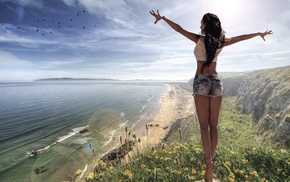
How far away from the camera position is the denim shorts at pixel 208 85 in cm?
349

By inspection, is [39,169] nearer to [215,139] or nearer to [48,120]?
[215,139]

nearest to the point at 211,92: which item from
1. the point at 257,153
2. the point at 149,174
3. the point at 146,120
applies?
the point at 149,174

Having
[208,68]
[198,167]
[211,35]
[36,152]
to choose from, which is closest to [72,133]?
[36,152]

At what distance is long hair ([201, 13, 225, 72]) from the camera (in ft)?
11.6

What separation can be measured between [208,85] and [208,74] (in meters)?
0.23

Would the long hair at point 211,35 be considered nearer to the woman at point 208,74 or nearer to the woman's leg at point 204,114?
the woman at point 208,74

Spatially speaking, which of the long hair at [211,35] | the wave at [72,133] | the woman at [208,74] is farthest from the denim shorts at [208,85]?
the wave at [72,133]

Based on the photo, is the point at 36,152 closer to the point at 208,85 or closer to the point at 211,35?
the point at 208,85

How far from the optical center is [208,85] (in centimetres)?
349

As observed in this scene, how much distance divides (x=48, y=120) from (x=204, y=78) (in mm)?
60578

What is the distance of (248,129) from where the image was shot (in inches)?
1875

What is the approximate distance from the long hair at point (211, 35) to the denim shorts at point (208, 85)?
246 mm

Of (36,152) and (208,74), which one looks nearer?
(208,74)

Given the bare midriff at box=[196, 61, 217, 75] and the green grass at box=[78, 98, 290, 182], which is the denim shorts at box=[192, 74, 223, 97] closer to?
the bare midriff at box=[196, 61, 217, 75]
